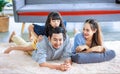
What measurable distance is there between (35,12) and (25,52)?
1493mm

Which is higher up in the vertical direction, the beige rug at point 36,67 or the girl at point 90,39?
the girl at point 90,39

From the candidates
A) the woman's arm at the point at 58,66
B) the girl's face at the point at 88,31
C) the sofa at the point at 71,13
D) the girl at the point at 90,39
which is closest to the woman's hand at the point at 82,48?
the girl at the point at 90,39

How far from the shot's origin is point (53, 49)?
105 inches

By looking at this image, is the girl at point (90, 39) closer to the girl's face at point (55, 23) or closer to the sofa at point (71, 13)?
the girl's face at point (55, 23)

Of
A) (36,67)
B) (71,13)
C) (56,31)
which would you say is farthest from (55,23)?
(71,13)

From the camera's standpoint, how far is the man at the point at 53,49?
257 centimetres

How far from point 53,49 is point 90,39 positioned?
410 mm

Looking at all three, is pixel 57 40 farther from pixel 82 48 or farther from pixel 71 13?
pixel 71 13

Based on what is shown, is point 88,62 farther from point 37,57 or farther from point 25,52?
point 25,52

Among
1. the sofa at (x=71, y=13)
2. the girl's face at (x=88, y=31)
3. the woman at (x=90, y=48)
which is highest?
the girl's face at (x=88, y=31)

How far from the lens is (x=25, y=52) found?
3.04 meters

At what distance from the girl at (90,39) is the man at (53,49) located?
13cm

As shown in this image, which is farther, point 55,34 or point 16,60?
point 16,60

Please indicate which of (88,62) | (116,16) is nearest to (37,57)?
(88,62)
